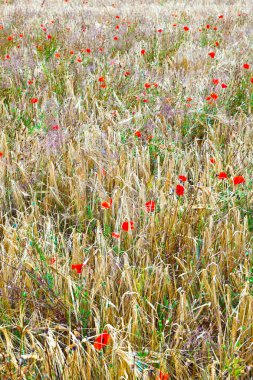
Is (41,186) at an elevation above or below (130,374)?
above

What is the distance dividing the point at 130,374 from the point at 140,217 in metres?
0.85

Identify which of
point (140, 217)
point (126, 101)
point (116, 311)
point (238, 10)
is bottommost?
point (116, 311)

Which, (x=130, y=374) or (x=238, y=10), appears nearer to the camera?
(x=130, y=374)

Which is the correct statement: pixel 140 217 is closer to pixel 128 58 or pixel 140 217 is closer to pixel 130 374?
pixel 130 374

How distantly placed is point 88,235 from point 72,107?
1.45 metres

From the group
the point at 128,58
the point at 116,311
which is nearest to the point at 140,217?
the point at 116,311

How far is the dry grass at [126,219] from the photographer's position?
143cm

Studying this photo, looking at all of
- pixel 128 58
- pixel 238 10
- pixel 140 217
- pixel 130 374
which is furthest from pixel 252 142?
pixel 238 10

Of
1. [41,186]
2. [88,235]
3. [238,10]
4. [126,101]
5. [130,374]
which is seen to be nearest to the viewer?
[130,374]

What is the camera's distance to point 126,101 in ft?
11.5

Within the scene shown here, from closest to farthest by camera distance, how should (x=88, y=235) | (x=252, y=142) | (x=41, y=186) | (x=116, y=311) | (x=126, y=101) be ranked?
(x=116, y=311), (x=88, y=235), (x=41, y=186), (x=252, y=142), (x=126, y=101)

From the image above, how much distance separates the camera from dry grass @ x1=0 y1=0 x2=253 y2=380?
143 cm

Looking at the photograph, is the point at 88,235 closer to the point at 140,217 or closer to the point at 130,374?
the point at 140,217

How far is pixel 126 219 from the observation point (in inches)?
79.5
